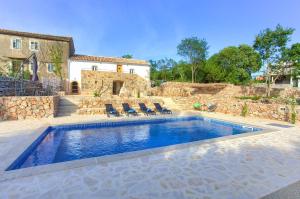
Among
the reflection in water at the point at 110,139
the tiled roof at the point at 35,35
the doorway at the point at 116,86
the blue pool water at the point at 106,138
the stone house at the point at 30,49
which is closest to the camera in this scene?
the blue pool water at the point at 106,138

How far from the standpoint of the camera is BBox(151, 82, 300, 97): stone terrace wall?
21.9m

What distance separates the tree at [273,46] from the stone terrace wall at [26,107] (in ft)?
64.7

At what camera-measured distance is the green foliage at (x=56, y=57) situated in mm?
21547

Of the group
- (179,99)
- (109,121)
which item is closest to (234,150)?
(109,121)

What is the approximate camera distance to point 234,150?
17.2ft

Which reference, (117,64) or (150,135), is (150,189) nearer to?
(150,135)

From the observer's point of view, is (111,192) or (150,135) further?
(150,135)

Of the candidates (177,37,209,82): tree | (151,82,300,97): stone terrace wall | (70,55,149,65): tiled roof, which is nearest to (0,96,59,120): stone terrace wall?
(70,55,149,65): tiled roof

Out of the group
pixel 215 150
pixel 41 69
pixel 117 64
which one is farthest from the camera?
pixel 117 64

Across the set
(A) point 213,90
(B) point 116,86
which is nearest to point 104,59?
(B) point 116,86

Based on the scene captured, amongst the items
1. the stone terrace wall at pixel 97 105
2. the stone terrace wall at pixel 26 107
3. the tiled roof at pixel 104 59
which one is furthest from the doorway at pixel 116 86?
the stone terrace wall at pixel 26 107

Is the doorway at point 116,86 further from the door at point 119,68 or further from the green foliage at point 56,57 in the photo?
the green foliage at point 56,57

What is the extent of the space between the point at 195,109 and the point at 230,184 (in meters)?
12.9

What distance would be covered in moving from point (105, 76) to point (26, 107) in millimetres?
12827
